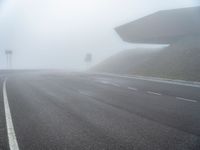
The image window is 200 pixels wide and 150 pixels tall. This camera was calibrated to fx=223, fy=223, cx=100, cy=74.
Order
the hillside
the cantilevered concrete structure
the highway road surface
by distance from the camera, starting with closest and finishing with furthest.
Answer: the highway road surface
the hillside
the cantilevered concrete structure

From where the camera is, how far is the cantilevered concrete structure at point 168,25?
3675 cm

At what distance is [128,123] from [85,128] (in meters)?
1.23

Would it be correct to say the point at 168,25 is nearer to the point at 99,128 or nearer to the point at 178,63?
the point at 178,63

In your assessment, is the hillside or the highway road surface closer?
the highway road surface

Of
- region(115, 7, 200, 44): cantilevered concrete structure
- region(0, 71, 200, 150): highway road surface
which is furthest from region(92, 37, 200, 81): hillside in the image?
region(0, 71, 200, 150): highway road surface

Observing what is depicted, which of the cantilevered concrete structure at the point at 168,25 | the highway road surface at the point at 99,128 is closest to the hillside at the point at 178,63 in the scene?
the cantilevered concrete structure at the point at 168,25

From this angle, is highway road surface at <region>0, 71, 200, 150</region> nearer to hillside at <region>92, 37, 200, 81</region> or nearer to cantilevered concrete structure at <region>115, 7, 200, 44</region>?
hillside at <region>92, 37, 200, 81</region>

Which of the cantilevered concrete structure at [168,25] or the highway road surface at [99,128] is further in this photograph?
the cantilevered concrete structure at [168,25]

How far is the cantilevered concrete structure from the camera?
121 ft

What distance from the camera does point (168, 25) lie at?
3944cm

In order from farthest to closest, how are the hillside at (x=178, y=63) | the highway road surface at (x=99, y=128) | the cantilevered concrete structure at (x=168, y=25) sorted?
1. the cantilevered concrete structure at (x=168, y=25)
2. the hillside at (x=178, y=63)
3. the highway road surface at (x=99, y=128)

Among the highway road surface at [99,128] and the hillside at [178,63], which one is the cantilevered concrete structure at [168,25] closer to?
the hillside at [178,63]

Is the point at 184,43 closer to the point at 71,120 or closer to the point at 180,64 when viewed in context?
the point at 180,64

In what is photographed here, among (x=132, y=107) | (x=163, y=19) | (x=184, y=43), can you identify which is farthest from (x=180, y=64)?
(x=132, y=107)
